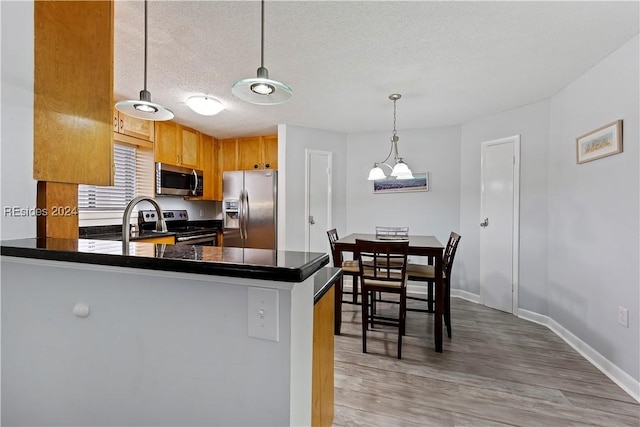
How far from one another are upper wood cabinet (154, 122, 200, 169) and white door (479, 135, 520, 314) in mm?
3833

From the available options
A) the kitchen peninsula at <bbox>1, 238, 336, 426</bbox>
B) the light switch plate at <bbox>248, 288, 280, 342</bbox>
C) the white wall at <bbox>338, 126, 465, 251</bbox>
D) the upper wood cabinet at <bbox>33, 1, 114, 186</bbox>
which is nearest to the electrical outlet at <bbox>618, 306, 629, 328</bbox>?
the white wall at <bbox>338, 126, 465, 251</bbox>

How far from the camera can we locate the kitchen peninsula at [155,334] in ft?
2.52

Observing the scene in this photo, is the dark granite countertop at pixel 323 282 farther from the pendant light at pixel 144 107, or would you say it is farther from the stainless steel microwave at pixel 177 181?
the stainless steel microwave at pixel 177 181

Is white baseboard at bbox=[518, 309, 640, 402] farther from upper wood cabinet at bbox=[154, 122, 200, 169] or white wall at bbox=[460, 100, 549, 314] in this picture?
upper wood cabinet at bbox=[154, 122, 200, 169]

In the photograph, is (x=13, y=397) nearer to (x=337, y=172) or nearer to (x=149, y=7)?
(x=149, y=7)

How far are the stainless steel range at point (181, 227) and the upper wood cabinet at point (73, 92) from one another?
2.03 metres

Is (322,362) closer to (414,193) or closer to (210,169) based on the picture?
(414,193)

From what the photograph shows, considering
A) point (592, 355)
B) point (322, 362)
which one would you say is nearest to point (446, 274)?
point (592, 355)

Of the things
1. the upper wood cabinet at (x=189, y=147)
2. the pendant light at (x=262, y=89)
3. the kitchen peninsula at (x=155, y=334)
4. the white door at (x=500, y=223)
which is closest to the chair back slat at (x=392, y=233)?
the white door at (x=500, y=223)

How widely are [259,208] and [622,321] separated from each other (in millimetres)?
3696

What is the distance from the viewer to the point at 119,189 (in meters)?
3.40

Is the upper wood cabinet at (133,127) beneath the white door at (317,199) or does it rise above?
above

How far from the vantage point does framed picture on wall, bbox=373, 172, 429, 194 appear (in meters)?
4.10

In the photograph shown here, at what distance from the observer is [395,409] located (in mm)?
1730
